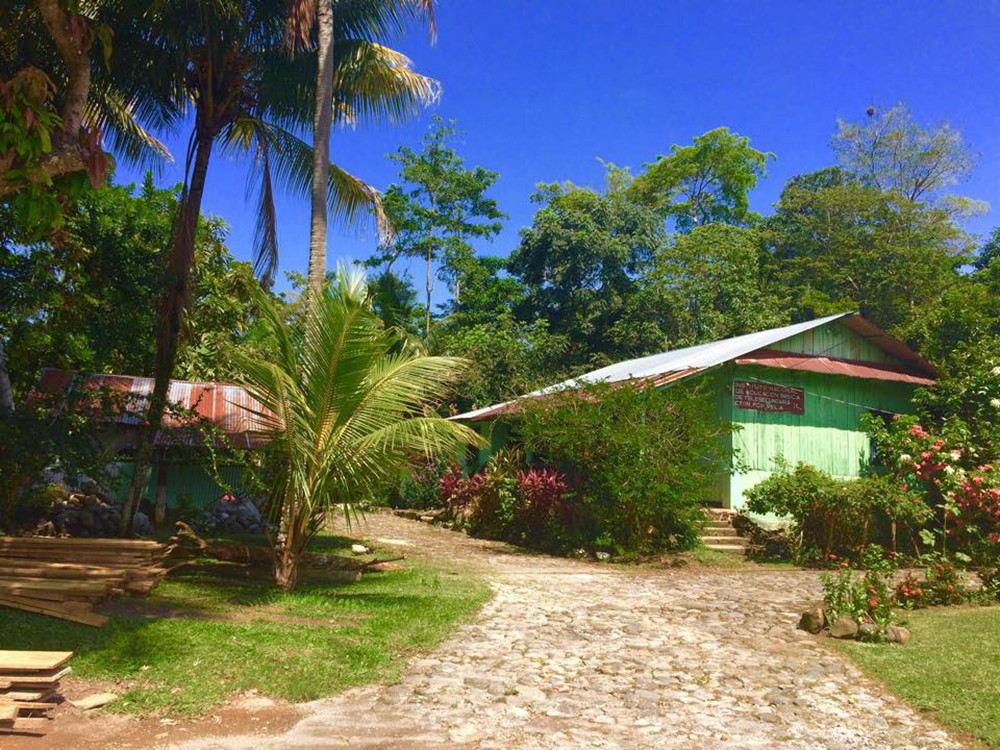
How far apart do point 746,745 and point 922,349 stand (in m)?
16.1

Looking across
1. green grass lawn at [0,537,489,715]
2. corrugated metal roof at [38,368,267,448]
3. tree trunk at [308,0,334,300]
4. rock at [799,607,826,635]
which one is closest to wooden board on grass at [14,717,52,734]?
green grass lawn at [0,537,489,715]

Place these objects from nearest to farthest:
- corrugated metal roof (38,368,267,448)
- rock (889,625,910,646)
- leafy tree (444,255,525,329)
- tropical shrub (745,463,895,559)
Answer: rock (889,625,910,646) < tropical shrub (745,463,895,559) < corrugated metal roof (38,368,267,448) < leafy tree (444,255,525,329)

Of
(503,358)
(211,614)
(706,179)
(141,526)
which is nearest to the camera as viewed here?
(211,614)

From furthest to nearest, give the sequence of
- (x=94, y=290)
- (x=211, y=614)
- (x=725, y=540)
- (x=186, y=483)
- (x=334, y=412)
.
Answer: (x=186, y=483) → (x=94, y=290) → (x=725, y=540) → (x=334, y=412) → (x=211, y=614)

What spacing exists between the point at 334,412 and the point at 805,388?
10.9 m

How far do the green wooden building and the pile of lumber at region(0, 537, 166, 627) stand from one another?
8.12 meters

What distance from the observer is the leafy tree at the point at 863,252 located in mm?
26625

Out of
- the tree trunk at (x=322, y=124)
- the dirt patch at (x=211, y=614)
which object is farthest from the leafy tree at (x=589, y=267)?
the dirt patch at (x=211, y=614)

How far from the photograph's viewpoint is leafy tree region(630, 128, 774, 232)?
36.9 m

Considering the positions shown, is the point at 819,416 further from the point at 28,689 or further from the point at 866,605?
the point at 28,689

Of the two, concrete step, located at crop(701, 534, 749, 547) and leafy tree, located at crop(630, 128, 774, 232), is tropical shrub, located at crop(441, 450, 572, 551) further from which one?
leafy tree, located at crop(630, 128, 774, 232)

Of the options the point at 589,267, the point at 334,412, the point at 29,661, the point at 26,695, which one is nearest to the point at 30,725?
the point at 26,695

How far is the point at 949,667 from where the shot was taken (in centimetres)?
611

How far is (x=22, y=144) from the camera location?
15.5 feet
